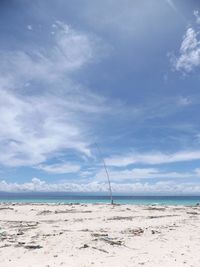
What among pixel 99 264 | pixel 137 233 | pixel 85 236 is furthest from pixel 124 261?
pixel 137 233

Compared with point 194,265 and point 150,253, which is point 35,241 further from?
point 194,265

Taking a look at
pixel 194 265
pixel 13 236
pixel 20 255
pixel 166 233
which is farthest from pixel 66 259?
pixel 166 233

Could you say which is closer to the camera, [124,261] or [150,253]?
[124,261]

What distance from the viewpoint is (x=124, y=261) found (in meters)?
11.8

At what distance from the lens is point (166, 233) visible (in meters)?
18.2

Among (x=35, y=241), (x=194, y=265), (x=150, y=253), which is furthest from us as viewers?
(x=35, y=241)

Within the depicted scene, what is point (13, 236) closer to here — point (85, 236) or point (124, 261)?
point (85, 236)

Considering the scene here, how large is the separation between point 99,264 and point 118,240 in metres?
4.30

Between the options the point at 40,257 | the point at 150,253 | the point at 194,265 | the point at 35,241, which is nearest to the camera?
the point at 194,265

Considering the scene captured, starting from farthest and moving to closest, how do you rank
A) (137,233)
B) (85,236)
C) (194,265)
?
1. (137,233)
2. (85,236)
3. (194,265)

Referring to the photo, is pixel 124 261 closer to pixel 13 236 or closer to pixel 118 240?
pixel 118 240

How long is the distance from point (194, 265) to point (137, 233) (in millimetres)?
6714

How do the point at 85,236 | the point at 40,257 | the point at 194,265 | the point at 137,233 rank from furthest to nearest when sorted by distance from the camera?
the point at 137,233 < the point at 85,236 < the point at 40,257 < the point at 194,265

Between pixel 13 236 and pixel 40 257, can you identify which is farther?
pixel 13 236
